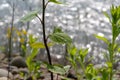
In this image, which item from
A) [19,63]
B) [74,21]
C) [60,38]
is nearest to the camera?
[60,38]

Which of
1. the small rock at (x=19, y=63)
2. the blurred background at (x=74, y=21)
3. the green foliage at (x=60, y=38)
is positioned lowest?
the blurred background at (x=74, y=21)

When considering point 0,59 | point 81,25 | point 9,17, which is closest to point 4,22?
point 9,17

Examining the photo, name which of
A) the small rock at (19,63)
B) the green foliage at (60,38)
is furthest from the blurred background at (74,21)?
the green foliage at (60,38)

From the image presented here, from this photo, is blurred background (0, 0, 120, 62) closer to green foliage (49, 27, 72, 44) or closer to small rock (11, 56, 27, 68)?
small rock (11, 56, 27, 68)

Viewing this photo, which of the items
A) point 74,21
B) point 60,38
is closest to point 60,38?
point 60,38

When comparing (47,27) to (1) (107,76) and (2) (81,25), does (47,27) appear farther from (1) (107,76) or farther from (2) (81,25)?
(1) (107,76)

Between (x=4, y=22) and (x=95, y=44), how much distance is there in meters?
1.96

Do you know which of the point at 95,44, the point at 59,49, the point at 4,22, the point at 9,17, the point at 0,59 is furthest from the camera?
the point at 9,17

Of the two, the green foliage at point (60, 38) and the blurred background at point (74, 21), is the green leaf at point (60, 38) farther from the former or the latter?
the blurred background at point (74, 21)

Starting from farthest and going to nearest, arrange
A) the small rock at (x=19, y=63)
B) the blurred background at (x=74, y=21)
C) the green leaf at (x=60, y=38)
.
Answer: the blurred background at (x=74, y=21) → the small rock at (x=19, y=63) → the green leaf at (x=60, y=38)

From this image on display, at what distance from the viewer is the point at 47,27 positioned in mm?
7660

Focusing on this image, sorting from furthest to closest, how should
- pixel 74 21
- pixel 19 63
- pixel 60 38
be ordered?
1. pixel 74 21
2. pixel 19 63
3. pixel 60 38

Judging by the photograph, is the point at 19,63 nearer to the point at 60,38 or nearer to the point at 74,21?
the point at 60,38

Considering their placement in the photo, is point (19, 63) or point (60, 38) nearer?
point (60, 38)
